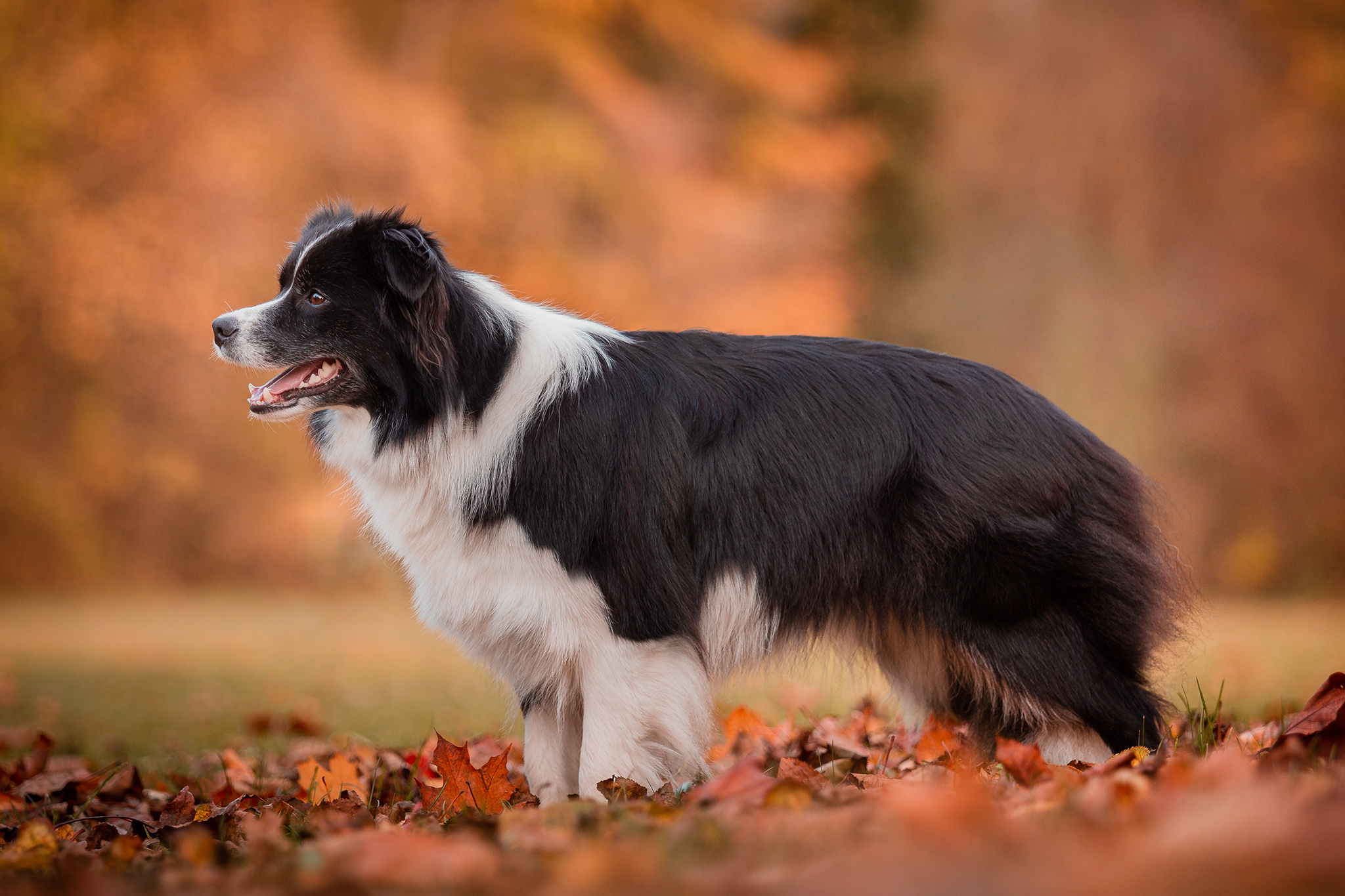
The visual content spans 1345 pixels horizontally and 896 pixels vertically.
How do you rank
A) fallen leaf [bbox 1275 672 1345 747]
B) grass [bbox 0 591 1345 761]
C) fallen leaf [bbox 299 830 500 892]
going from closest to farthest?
fallen leaf [bbox 299 830 500 892]
fallen leaf [bbox 1275 672 1345 747]
grass [bbox 0 591 1345 761]

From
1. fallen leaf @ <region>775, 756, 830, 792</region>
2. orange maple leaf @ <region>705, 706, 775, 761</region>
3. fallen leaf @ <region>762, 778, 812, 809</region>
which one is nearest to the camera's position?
fallen leaf @ <region>762, 778, 812, 809</region>

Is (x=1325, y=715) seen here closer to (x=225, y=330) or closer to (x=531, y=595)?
(x=531, y=595)

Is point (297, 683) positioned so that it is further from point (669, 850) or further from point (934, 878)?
point (934, 878)

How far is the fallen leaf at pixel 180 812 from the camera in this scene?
9.29 feet

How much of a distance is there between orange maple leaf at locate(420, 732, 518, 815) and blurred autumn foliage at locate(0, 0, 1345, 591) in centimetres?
1080

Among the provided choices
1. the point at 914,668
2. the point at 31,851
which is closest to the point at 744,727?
the point at 914,668

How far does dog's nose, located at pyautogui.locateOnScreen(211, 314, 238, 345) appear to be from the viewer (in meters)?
3.38

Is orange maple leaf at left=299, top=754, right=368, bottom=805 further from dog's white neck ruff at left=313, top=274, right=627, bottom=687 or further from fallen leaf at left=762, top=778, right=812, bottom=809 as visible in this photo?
fallen leaf at left=762, top=778, right=812, bottom=809

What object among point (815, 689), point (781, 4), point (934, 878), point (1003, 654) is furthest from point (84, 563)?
point (934, 878)

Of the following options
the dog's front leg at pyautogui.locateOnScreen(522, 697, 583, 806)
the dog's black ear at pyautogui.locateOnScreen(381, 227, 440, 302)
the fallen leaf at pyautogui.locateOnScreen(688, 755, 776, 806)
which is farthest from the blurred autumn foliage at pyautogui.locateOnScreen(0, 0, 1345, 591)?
the fallen leaf at pyautogui.locateOnScreen(688, 755, 776, 806)

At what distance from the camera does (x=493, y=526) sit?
3180 millimetres

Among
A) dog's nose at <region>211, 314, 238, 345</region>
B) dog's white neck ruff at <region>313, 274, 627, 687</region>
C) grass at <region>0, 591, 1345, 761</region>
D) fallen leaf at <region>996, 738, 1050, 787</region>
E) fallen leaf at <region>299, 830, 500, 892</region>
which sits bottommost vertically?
grass at <region>0, 591, 1345, 761</region>

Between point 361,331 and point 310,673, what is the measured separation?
205 inches

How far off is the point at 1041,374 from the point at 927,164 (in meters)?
4.23
